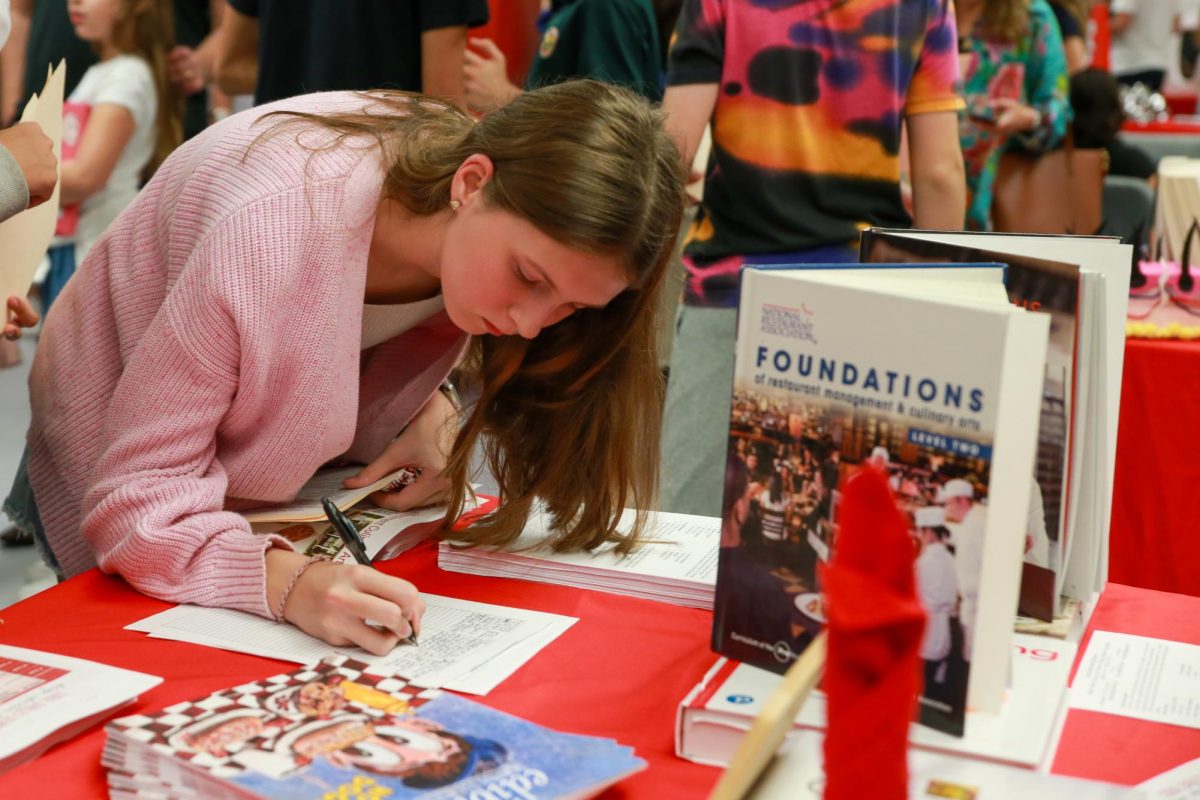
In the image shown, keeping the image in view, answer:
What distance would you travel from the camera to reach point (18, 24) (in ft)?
13.2

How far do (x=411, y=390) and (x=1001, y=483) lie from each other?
0.83 meters

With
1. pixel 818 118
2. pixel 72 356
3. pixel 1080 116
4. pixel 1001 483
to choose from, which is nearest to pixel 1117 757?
pixel 1001 483

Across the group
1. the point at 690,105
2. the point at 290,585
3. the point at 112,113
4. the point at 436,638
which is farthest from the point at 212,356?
the point at 112,113

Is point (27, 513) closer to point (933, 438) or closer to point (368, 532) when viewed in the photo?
point (368, 532)

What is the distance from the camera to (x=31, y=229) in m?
1.27

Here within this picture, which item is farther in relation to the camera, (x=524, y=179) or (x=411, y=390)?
(x=411, y=390)

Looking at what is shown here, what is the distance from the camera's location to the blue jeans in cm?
141

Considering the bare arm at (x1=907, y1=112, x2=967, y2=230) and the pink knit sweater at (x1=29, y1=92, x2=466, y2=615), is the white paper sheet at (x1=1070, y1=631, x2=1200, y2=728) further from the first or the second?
the bare arm at (x1=907, y1=112, x2=967, y2=230)

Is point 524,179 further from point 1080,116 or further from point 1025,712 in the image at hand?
point 1080,116

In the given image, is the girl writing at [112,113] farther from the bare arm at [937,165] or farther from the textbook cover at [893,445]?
the textbook cover at [893,445]

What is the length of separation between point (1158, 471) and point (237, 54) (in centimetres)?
205

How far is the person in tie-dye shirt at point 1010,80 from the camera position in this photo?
315 centimetres

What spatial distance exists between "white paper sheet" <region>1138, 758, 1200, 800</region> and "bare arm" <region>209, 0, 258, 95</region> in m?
2.33

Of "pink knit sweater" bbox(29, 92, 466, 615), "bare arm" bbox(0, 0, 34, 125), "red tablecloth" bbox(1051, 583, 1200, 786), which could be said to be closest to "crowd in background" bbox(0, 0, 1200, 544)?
"pink knit sweater" bbox(29, 92, 466, 615)
